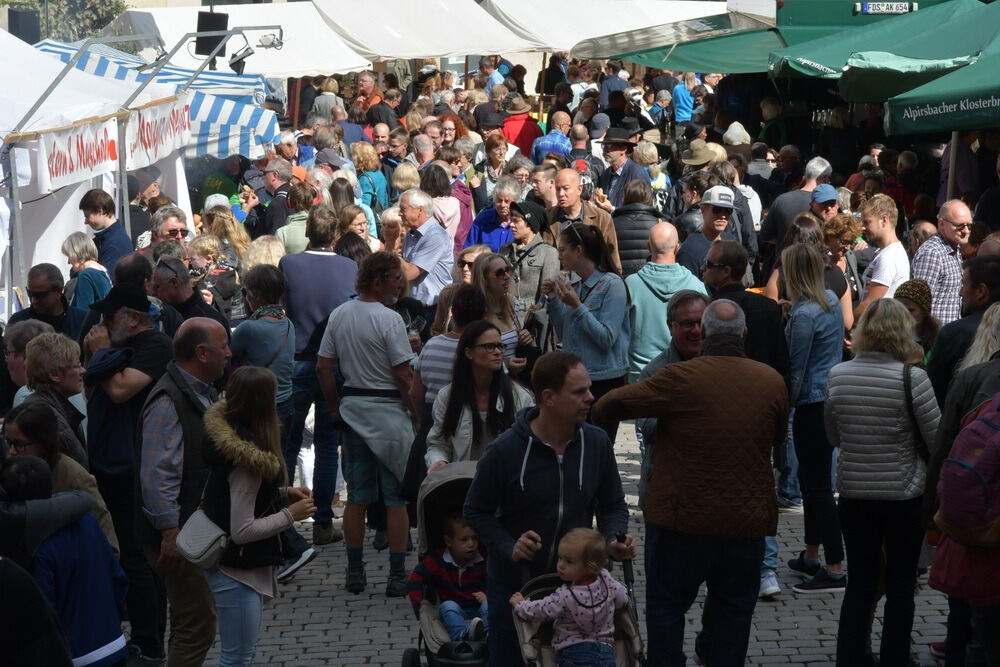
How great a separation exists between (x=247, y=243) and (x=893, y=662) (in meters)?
6.48

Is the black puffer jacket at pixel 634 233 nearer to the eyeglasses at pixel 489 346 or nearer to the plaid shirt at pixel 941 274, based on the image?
the plaid shirt at pixel 941 274

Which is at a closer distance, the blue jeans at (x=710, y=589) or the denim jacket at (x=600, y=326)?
the blue jeans at (x=710, y=589)

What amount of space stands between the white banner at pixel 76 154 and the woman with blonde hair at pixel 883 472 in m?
6.69

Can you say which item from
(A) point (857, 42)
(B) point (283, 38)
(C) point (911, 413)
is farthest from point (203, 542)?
(B) point (283, 38)

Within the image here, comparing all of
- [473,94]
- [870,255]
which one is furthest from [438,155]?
[473,94]

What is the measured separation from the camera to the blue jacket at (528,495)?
16.5 feet

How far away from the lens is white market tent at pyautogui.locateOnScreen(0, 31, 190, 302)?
10492 mm

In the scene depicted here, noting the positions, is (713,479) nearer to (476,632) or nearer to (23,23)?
(476,632)

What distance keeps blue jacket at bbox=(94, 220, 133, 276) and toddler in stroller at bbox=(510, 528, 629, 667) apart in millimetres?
6280

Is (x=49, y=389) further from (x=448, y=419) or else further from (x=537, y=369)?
(x=537, y=369)

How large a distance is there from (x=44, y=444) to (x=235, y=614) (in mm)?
999

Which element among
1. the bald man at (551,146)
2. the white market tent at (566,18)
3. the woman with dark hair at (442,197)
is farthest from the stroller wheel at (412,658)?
the white market tent at (566,18)

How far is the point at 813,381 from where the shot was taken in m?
7.64

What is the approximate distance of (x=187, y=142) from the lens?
1466 cm
